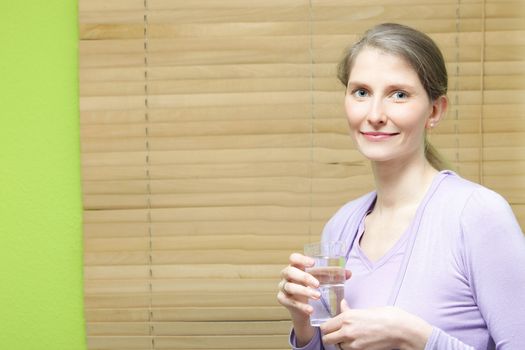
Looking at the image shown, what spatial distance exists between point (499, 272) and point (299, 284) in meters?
0.37

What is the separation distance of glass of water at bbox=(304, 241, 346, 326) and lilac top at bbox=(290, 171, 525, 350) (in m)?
0.07

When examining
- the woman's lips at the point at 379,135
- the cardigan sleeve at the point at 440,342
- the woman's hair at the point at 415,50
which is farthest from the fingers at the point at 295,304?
the woman's hair at the point at 415,50

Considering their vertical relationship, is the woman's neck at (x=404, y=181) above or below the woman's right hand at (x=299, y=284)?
above

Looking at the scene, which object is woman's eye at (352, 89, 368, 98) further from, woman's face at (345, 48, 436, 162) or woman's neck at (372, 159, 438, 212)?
woman's neck at (372, 159, 438, 212)

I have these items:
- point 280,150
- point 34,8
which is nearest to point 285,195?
point 280,150

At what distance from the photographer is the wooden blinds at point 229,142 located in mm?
2217

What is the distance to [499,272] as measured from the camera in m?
1.32

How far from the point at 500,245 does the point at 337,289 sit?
1.01 ft

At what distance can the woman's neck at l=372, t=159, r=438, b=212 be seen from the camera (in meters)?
1.52

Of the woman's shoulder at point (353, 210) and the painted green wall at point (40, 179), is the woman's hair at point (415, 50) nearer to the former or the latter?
the woman's shoulder at point (353, 210)

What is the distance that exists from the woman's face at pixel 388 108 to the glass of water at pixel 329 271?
21cm

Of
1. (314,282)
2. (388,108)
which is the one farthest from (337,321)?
(388,108)

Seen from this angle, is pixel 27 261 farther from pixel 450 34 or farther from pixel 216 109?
pixel 450 34

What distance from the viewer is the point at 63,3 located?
228 cm
